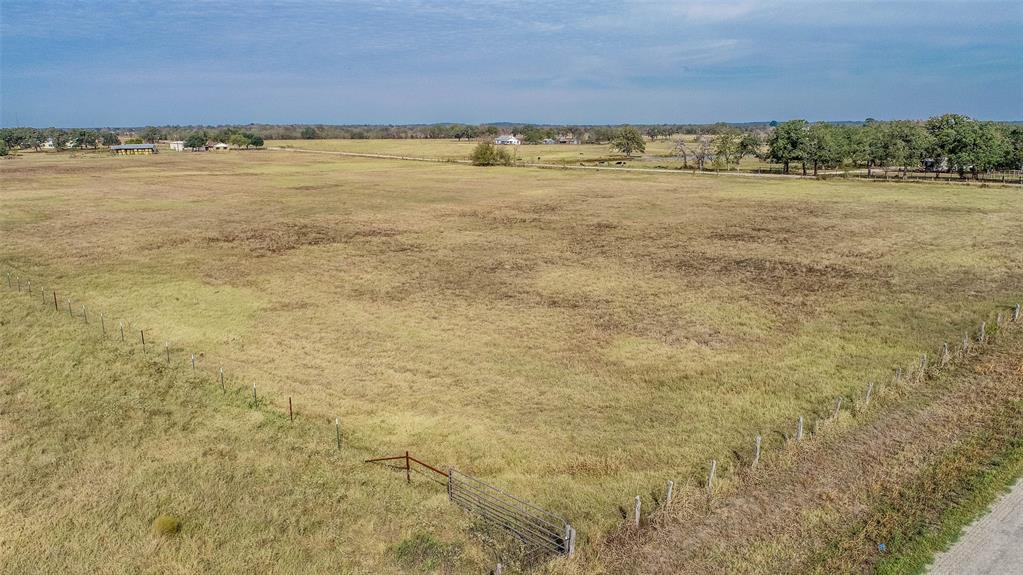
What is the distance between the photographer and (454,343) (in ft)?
87.4

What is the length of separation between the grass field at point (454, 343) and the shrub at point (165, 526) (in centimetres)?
35

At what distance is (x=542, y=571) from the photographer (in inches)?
503

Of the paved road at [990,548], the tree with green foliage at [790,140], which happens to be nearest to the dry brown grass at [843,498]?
the paved road at [990,548]

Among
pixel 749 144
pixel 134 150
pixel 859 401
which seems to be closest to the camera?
pixel 859 401

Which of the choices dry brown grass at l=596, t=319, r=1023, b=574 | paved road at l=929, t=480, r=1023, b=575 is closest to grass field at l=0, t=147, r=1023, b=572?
dry brown grass at l=596, t=319, r=1023, b=574

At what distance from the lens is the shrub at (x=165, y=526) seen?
557 inches

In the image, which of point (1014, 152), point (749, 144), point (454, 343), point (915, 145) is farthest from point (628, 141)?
point (454, 343)

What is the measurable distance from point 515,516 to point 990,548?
990 centimetres

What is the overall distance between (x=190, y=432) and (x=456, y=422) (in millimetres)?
7920

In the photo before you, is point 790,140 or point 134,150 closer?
point 790,140

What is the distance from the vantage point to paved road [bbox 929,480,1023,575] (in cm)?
1243

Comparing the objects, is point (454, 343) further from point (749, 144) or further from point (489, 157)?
point (489, 157)

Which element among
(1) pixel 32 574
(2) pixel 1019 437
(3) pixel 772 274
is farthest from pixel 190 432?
(3) pixel 772 274

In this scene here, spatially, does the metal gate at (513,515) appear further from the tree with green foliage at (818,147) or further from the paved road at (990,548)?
the tree with green foliage at (818,147)
